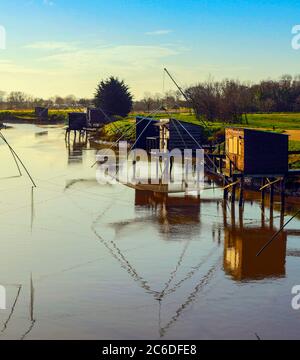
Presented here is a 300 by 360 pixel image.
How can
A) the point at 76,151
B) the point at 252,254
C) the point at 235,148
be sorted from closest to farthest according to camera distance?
the point at 252,254 → the point at 235,148 → the point at 76,151

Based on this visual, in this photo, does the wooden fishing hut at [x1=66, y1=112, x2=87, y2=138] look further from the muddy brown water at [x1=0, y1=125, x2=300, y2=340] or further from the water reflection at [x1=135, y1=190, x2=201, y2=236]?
the muddy brown water at [x1=0, y1=125, x2=300, y2=340]

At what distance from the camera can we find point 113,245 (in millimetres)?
25891

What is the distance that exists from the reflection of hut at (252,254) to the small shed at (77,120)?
66.2 metres

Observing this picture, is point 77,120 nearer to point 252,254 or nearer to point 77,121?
point 77,121

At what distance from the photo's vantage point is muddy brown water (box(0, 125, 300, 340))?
17156 millimetres

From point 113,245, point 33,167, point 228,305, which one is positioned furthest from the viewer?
point 33,167

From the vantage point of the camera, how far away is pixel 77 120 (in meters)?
94.4

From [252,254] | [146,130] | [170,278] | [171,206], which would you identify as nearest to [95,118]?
[146,130]

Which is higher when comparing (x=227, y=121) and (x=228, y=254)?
(x=227, y=121)

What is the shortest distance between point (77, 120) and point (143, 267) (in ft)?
242

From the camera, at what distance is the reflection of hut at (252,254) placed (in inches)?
875

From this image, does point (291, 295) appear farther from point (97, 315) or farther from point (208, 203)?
point (208, 203)

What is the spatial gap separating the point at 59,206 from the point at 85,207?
4.77 feet
